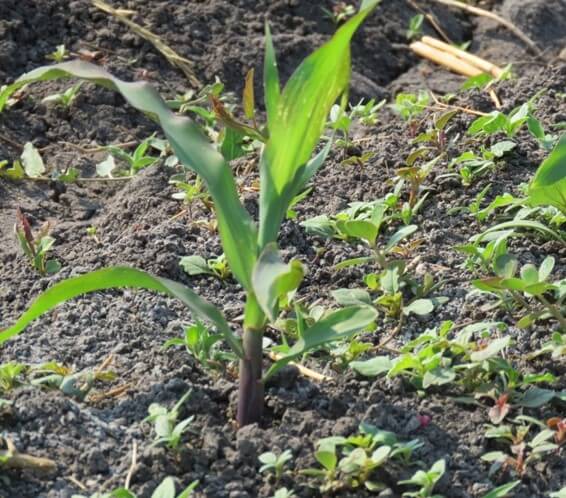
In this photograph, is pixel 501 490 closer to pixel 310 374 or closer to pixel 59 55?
pixel 310 374

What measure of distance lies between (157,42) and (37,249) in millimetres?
1511

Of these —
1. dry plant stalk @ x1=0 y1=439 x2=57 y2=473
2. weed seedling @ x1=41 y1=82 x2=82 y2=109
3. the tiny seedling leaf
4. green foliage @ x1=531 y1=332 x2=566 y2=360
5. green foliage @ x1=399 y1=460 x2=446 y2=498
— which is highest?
weed seedling @ x1=41 y1=82 x2=82 y2=109

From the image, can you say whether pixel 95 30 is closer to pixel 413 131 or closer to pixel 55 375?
pixel 413 131

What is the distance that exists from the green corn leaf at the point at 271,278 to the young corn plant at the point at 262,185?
124mm

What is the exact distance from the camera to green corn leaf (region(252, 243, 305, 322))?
1.90 metres

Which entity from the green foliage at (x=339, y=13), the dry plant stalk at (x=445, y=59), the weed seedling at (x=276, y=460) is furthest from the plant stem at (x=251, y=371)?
the green foliage at (x=339, y=13)

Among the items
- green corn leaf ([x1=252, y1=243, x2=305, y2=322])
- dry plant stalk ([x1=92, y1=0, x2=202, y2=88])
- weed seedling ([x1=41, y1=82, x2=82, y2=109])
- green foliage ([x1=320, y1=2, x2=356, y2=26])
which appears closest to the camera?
green corn leaf ([x1=252, y1=243, x2=305, y2=322])

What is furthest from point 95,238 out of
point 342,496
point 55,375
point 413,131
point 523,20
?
point 523,20

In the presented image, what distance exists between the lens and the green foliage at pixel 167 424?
219cm

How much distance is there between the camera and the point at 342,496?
213 cm

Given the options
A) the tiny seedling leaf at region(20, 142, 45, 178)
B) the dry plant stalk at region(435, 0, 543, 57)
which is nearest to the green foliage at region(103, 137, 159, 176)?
the tiny seedling leaf at region(20, 142, 45, 178)

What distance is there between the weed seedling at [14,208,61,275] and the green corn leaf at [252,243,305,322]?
0.99 meters

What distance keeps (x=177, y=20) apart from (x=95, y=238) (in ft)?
5.10

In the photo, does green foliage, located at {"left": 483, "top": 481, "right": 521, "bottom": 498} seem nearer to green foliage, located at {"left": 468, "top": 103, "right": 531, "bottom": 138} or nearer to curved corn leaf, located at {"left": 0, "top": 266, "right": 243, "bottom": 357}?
curved corn leaf, located at {"left": 0, "top": 266, "right": 243, "bottom": 357}
